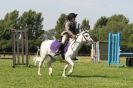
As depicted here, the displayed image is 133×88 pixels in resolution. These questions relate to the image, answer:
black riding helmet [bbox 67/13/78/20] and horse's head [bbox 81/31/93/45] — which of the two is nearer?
black riding helmet [bbox 67/13/78/20]

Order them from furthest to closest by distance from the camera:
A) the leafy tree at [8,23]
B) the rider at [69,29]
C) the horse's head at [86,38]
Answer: the leafy tree at [8,23]
the horse's head at [86,38]
the rider at [69,29]

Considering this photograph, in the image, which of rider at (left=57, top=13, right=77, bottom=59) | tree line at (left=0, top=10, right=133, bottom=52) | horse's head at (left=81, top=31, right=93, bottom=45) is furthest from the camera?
tree line at (left=0, top=10, right=133, bottom=52)

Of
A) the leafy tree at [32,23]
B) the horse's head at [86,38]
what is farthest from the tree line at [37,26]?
the horse's head at [86,38]

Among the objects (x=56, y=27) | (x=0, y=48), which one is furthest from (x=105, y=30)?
(x=0, y=48)

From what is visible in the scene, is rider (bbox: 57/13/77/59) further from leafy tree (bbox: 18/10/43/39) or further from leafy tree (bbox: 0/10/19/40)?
leafy tree (bbox: 18/10/43/39)

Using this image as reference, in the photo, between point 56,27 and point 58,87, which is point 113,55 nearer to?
point 58,87

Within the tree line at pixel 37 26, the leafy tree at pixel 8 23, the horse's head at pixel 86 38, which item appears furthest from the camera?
the tree line at pixel 37 26

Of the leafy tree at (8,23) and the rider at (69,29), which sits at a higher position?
the leafy tree at (8,23)

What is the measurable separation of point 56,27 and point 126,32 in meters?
14.6

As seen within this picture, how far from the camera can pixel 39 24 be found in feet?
323

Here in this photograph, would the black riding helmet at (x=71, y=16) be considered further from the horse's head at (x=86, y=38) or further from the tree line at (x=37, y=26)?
the tree line at (x=37, y=26)

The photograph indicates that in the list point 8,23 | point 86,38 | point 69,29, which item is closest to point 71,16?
point 69,29

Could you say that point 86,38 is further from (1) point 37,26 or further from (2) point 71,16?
(1) point 37,26

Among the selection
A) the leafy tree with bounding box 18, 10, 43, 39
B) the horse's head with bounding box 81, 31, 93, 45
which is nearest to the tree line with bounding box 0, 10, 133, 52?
the leafy tree with bounding box 18, 10, 43, 39
